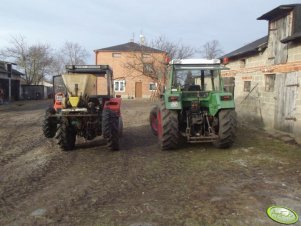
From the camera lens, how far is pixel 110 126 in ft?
27.6

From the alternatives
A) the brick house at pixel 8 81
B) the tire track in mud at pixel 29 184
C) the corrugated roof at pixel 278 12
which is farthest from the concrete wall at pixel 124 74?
the tire track in mud at pixel 29 184

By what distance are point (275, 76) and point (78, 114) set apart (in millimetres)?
7817

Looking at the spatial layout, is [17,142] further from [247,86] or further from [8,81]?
[8,81]

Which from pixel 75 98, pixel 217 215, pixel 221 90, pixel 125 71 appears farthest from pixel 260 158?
pixel 125 71

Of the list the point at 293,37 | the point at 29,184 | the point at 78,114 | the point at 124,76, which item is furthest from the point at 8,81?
the point at 29,184

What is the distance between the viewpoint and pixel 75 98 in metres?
9.02

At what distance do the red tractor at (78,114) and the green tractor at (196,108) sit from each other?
1266 mm

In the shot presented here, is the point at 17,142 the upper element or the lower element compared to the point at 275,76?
lower

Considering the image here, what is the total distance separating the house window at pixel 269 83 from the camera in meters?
13.3

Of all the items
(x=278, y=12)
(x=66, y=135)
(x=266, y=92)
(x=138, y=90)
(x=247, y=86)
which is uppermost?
(x=278, y=12)

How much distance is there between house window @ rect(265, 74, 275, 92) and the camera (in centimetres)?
1333

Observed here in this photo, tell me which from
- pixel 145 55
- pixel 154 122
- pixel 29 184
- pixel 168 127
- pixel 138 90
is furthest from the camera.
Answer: pixel 138 90

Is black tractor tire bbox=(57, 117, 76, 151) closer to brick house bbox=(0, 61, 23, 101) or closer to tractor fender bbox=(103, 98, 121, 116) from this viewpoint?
tractor fender bbox=(103, 98, 121, 116)

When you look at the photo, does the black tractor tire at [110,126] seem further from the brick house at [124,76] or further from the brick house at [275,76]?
the brick house at [124,76]
